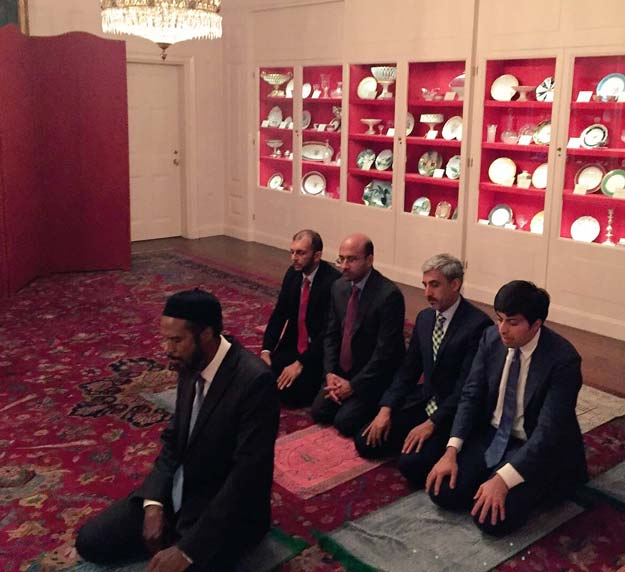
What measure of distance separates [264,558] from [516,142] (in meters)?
4.62

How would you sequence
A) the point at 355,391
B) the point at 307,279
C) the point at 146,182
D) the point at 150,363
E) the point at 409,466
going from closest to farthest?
the point at 409,466, the point at 355,391, the point at 307,279, the point at 150,363, the point at 146,182

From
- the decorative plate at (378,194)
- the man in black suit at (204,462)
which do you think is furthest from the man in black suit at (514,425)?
the decorative plate at (378,194)

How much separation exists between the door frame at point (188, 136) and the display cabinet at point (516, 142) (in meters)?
4.03

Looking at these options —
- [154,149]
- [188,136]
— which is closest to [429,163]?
[188,136]

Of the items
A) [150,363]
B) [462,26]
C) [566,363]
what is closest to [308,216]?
[462,26]

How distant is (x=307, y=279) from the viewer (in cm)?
445

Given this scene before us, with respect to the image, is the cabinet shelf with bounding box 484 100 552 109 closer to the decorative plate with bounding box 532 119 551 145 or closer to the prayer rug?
the decorative plate with bounding box 532 119 551 145

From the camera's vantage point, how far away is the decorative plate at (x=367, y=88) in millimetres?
7543

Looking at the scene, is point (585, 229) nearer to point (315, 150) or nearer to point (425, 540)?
point (315, 150)

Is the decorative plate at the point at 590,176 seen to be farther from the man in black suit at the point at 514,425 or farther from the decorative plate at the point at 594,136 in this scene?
the man in black suit at the point at 514,425

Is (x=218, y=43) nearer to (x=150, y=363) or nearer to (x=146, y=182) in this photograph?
(x=146, y=182)

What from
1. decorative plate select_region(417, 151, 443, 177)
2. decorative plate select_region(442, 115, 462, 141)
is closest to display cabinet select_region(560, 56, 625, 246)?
decorative plate select_region(442, 115, 462, 141)

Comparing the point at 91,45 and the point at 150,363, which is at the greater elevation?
the point at 91,45

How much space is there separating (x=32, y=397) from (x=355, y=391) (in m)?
1.95
